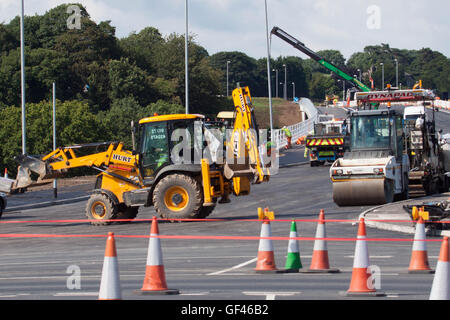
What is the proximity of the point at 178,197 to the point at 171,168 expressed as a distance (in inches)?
31.8

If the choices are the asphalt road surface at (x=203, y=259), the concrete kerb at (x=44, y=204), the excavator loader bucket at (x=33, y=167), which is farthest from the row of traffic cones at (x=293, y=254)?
the concrete kerb at (x=44, y=204)

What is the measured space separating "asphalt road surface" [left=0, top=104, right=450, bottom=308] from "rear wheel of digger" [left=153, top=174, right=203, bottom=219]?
0.36 metres

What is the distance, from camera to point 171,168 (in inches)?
910

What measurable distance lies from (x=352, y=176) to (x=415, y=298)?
15.0 m

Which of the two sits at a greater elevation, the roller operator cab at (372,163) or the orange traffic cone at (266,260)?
the roller operator cab at (372,163)

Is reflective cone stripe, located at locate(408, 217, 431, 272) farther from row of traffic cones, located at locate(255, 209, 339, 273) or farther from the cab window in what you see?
the cab window

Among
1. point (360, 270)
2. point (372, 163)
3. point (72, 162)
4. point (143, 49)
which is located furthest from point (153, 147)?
point (143, 49)

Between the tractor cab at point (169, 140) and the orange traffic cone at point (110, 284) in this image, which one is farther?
the tractor cab at point (169, 140)

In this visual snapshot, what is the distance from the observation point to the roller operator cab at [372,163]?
990 inches

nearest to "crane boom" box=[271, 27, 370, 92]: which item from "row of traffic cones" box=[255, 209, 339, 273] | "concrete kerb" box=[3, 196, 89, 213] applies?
"concrete kerb" box=[3, 196, 89, 213]

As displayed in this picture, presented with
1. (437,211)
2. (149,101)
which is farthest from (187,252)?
(149,101)

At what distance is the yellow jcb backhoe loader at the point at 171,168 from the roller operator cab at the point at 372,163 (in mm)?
2841

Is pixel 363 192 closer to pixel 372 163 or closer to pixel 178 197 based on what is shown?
pixel 372 163

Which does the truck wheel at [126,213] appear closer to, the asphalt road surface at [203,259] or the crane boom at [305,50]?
the asphalt road surface at [203,259]
